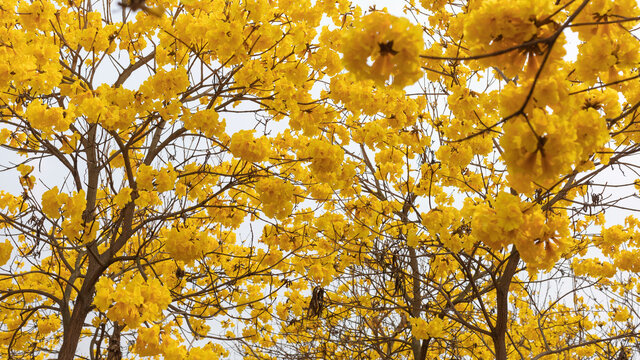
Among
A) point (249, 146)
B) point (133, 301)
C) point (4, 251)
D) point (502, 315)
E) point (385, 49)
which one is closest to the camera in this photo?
point (385, 49)

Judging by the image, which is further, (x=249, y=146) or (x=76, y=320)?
(x=76, y=320)

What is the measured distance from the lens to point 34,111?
312 centimetres

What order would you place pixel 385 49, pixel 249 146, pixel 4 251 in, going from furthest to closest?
pixel 4 251 < pixel 249 146 < pixel 385 49

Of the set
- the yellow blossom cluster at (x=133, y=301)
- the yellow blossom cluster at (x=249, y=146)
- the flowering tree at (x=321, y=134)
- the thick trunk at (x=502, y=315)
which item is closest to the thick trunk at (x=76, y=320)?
the flowering tree at (x=321, y=134)

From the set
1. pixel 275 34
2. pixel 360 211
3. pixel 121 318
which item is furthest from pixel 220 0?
pixel 121 318

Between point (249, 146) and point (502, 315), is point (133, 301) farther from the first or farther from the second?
point (502, 315)

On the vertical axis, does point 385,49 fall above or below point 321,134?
below

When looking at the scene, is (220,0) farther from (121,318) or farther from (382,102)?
(121,318)

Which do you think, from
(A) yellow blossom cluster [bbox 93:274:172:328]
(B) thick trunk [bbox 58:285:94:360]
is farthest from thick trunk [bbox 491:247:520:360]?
(B) thick trunk [bbox 58:285:94:360]

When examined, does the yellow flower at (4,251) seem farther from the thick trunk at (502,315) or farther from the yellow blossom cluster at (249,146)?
the thick trunk at (502,315)

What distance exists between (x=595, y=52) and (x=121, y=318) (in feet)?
8.95

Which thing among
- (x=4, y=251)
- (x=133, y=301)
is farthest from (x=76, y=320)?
(x=133, y=301)

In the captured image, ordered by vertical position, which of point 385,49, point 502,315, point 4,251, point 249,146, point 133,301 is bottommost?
point 133,301

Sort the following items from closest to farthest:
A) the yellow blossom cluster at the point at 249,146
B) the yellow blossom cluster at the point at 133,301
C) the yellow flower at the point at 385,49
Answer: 1. the yellow flower at the point at 385,49
2. the yellow blossom cluster at the point at 133,301
3. the yellow blossom cluster at the point at 249,146
